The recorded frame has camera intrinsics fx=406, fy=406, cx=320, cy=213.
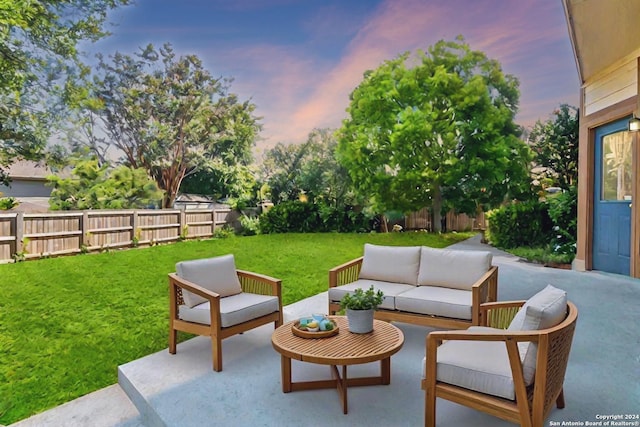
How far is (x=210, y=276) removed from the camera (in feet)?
12.0

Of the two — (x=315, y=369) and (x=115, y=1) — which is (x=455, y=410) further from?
(x=115, y=1)

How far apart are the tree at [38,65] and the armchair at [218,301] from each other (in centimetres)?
889

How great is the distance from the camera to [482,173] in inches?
474

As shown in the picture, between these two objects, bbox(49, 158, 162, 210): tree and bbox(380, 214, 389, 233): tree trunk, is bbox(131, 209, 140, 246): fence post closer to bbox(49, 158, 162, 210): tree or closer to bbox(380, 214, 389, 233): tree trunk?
bbox(49, 158, 162, 210): tree

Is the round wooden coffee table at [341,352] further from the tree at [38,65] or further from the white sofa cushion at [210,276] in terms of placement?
the tree at [38,65]

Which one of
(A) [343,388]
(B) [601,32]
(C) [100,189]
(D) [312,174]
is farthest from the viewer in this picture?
(D) [312,174]

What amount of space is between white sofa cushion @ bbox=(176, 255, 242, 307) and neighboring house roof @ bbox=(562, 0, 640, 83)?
18.1 ft

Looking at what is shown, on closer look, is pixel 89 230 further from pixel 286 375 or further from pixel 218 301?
pixel 286 375

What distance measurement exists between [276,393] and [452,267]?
2110mm

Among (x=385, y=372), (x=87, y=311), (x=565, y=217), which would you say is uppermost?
(x=565, y=217)

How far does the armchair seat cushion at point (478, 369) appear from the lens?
197 cm

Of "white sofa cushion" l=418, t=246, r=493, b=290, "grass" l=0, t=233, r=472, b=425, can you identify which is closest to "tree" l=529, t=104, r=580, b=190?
"grass" l=0, t=233, r=472, b=425

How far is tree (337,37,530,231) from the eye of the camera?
11992mm

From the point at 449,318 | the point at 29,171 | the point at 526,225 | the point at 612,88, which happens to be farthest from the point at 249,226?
the point at 449,318
